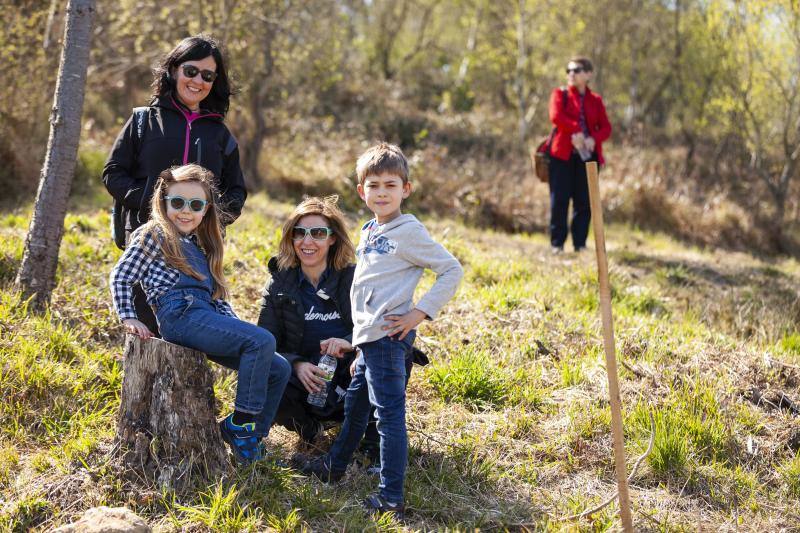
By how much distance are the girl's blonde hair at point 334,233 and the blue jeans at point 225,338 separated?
65 centimetres

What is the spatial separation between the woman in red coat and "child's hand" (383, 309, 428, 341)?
4.80 metres

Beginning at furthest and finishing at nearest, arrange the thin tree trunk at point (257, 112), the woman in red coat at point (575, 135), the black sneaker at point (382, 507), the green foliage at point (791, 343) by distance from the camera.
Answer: the thin tree trunk at point (257, 112) < the woman in red coat at point (575, 135) < the green foliage at point (791, 343) < the black sneaker at point (382, 507)

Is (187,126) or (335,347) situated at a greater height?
(187,126)

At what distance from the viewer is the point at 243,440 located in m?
3.45

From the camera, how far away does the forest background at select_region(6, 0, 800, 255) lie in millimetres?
9938

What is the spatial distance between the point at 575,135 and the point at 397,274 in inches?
188

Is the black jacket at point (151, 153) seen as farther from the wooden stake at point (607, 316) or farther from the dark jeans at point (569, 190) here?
the dark jeans at point (569, 190)

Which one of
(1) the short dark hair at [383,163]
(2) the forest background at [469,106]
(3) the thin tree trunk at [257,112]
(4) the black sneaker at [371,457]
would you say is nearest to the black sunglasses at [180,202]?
(1) the short dark hair at [383,163]

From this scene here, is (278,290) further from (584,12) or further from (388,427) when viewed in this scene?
(584,12)

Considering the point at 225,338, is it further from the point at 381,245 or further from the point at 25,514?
the point at 25,514

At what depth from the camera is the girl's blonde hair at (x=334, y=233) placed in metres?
3.92

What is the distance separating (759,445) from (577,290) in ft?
8.29

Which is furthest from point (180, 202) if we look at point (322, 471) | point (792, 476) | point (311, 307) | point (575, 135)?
point (575, 135)

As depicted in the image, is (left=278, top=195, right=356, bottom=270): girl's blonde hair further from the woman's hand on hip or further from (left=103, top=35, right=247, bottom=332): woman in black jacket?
the woman's hand on hip
